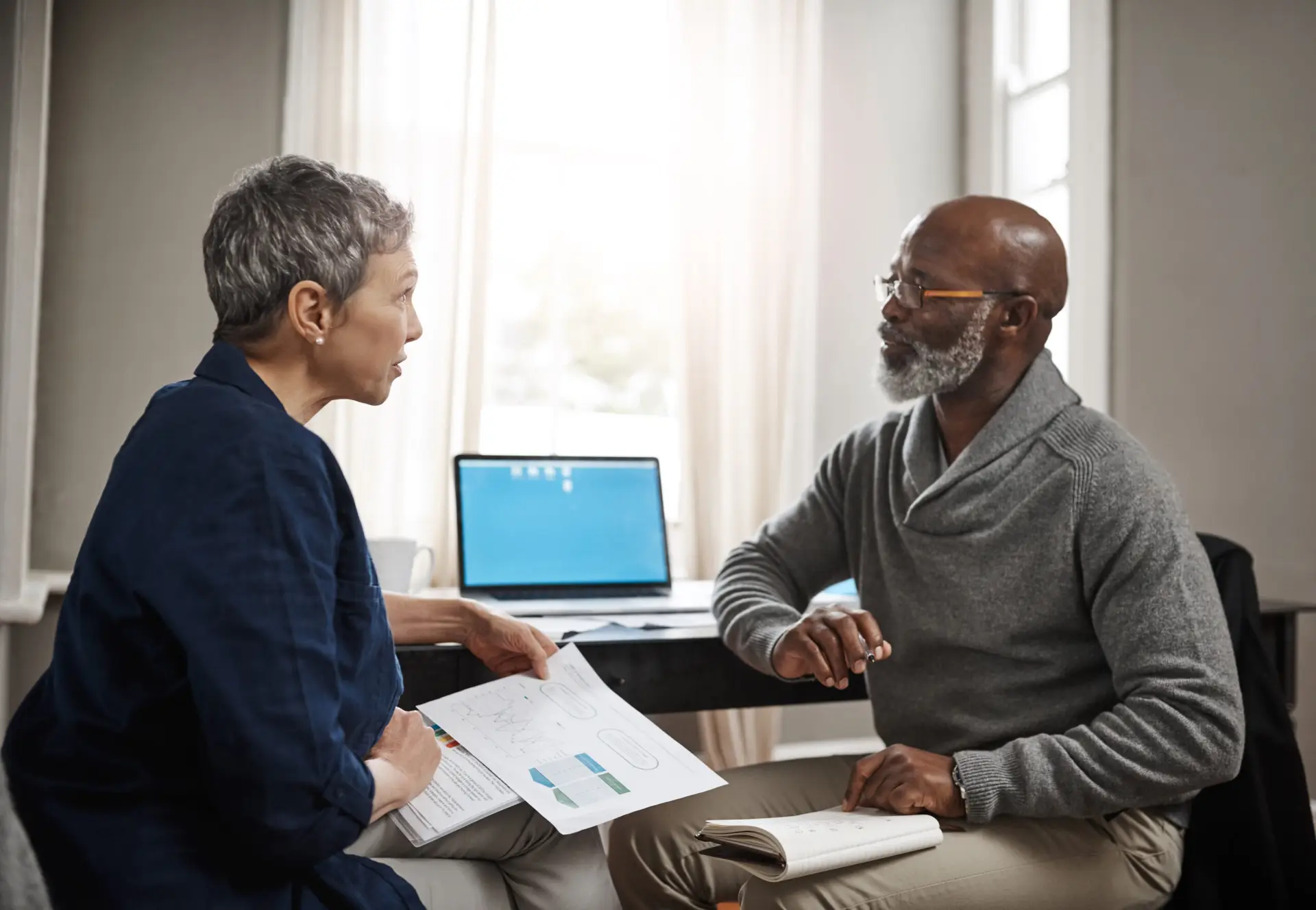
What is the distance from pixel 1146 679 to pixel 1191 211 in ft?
5.30

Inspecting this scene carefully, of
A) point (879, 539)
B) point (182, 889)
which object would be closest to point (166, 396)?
point (182, 889)

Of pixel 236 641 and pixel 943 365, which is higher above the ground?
pixel 943 365

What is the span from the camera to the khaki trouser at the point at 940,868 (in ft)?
3.83

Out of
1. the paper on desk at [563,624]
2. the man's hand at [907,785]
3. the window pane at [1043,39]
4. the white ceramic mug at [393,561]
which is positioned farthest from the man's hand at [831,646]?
the window pane at [1043,39]

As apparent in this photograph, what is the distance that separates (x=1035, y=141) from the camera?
2.82m

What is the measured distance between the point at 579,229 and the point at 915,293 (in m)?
1.31

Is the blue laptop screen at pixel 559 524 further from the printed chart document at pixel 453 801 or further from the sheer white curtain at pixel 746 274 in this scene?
the printed chart document at pixel 453 801

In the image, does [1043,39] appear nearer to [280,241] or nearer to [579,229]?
[579,229]

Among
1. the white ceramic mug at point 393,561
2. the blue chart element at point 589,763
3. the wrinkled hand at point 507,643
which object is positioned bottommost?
the blue chart element at point 589,763

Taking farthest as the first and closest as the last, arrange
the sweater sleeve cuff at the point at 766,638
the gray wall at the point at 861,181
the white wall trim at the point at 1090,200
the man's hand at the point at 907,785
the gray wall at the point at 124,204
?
the gray wall at the point at 861,181
the white wall trim at the point at 1090,200
the gray wall at the point at 124,204
the sweater sleeve cuff at the point at 766,638
the man's hand at the point at 907,785

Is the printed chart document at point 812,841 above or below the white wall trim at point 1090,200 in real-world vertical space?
below

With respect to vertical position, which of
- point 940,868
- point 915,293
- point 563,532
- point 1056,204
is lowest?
point 940,868

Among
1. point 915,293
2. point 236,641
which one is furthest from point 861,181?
point 236,641

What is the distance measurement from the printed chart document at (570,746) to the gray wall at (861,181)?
1617mm
